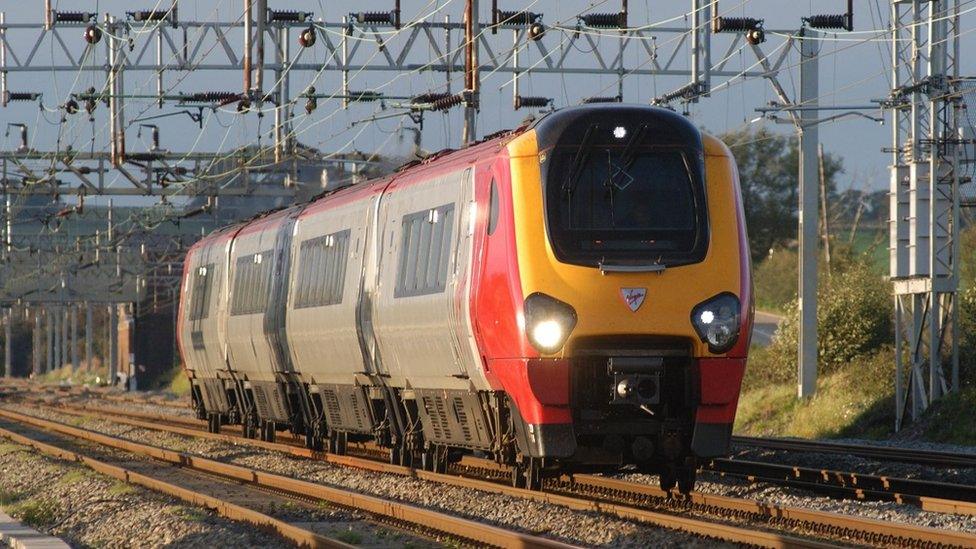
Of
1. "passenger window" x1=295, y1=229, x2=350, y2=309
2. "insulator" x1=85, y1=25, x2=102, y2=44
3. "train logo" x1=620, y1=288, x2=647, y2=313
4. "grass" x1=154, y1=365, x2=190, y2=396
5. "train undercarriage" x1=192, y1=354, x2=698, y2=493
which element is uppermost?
"insulator" x1=85, y1=25, x2=102, y2=44

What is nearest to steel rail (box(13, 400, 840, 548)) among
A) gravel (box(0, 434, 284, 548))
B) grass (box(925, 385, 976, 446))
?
gravel (box(0, 434, 284, 548))

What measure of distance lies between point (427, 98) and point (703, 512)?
16.2 metres

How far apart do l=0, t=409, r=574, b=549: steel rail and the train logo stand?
2261mm

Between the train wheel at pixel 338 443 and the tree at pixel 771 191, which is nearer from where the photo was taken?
the train wheel at pixel 338 443

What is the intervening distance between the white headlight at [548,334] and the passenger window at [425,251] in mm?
2549

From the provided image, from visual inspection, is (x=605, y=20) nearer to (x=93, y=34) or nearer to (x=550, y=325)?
(x=93, y=34)

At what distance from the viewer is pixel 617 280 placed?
14258 millimetres

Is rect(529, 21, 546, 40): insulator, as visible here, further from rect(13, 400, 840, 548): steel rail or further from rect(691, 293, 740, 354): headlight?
rect(691, 293, 740, 354): headlight

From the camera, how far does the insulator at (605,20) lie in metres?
29.8

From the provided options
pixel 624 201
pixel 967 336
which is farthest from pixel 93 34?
pixel 624 201

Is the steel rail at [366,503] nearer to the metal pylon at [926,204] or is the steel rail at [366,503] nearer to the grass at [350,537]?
the grass at [350,537]

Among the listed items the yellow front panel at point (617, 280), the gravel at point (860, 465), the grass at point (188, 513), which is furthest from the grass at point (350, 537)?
the gravel at point (860, 465)

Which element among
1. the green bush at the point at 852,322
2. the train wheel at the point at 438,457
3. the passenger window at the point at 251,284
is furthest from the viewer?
the green bush at the point at 852,322

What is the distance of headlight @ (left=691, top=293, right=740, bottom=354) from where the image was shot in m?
14.3
